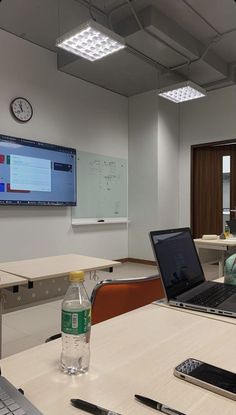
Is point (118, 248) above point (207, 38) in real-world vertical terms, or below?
below

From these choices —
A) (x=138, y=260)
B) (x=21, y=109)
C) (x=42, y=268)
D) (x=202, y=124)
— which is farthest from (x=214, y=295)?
(x=202, y=124)

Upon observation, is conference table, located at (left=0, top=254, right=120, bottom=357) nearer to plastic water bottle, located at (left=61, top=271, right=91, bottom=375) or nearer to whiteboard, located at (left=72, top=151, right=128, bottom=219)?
plastic water bottle, located at (left=61, top=271, right=91, bottom=375)

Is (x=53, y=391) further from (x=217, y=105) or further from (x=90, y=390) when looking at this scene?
(x=217, y=105)

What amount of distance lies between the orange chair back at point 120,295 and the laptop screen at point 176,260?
181mm

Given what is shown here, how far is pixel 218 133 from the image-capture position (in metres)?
5.80

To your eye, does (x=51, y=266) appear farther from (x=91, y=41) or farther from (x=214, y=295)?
(x=91, y=41)

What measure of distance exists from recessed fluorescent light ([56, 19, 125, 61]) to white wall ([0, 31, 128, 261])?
1.19 meters

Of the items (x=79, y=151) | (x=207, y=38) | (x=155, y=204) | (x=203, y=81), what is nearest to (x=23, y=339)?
(x=79, y=151)

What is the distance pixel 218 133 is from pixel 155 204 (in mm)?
1712

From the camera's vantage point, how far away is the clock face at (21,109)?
4.37 meters

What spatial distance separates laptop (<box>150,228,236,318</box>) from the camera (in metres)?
1.22

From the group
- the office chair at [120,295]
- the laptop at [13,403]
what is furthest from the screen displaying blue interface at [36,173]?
the laptop at [13,403]

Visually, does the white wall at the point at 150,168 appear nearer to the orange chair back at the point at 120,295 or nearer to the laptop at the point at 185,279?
the orange chair back at the point at 120,295

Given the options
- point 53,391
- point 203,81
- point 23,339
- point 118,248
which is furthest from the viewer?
point 118,248
